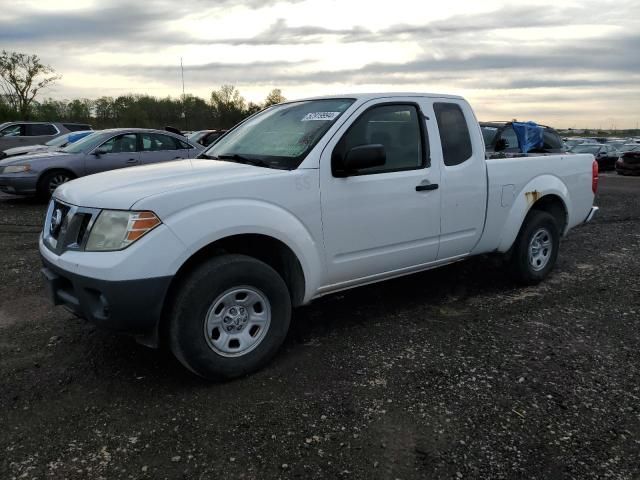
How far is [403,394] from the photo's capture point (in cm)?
334

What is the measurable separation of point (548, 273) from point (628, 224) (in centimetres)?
477

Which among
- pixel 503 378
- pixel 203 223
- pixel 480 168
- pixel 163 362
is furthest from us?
pixel 480 168

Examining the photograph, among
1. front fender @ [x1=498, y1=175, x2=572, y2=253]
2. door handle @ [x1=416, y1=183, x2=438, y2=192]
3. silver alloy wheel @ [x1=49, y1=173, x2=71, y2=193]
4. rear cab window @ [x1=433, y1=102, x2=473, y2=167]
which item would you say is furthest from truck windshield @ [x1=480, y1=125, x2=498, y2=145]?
silver alloy wheel @ [x1=49, y1=173, x2=71, y2=193]

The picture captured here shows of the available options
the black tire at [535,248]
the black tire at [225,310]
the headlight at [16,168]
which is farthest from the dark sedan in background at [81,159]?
the black tire at [225,310]

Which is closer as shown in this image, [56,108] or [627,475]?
[627,475]

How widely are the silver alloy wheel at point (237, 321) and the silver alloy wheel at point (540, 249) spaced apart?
3085 millimetres

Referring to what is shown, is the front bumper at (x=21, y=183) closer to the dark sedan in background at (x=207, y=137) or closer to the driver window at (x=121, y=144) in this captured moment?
the driver window at (x=121, y=144)

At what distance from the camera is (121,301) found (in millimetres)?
3020

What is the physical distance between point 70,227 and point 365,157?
6.22ft

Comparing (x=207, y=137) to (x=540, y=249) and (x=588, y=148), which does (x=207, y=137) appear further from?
(x=588, y=148)

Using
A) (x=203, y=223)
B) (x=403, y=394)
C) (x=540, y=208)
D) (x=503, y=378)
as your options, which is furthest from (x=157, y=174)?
(x=540, y=208)

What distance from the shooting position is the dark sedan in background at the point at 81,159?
10.9m

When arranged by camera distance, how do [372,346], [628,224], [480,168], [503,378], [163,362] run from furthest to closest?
1. [628,224]
2. [480,168]
3. [372,346]
4. [163,362]
5. [503,378]

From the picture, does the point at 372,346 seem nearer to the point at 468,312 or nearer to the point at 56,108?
the point at 468,312
